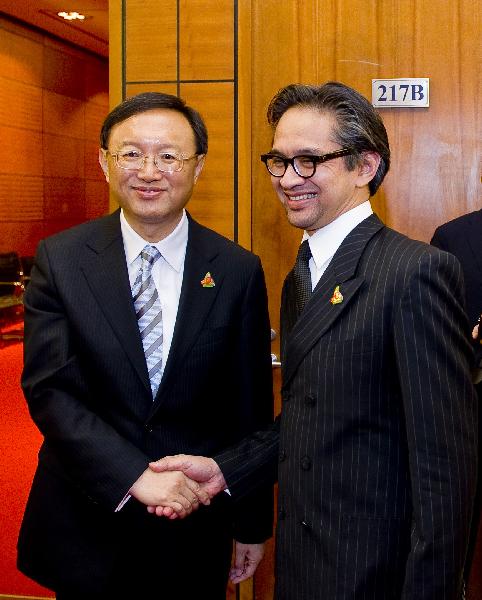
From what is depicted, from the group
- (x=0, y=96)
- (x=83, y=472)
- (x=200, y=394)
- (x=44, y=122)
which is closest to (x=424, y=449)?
(x=200, y=394)

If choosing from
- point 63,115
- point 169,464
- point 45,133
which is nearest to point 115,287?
point 169,464

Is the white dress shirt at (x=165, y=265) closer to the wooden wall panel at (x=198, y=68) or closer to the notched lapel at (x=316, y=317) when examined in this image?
the notched lapel at (x=316, y=317)

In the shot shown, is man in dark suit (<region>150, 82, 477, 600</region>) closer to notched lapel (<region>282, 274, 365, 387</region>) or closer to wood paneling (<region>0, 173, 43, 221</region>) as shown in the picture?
notched lapel (<region>282, 274, 365, 387</region>)

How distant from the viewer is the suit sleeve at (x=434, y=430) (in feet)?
4.30

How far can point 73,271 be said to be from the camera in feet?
6.05

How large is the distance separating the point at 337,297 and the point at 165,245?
61 centimetres

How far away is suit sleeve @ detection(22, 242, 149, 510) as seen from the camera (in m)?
1.72

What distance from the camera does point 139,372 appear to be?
5.81ft

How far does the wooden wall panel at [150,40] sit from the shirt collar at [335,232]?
1.64 metres

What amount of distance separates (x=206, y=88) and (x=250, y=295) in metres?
1.33

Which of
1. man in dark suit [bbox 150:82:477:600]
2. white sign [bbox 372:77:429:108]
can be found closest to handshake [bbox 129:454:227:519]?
man in dark suit [bbox 150:82:477:600]

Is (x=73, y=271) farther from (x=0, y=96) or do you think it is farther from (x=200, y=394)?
(x=0, y=96)

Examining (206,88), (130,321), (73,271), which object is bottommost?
(130,321)

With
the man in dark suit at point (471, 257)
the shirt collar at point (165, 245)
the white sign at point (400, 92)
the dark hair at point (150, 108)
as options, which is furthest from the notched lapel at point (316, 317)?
the white sign at point (400, 92)
